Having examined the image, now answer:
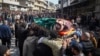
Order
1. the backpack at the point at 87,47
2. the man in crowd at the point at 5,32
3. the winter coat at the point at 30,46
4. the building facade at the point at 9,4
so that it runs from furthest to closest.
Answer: the building facade at the point at 9,4 → the man in crowd at the point at 5,32 → the winter coat at the point at 30,46 → the backpack at the point at 87,47

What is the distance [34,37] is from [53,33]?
3.20 ft

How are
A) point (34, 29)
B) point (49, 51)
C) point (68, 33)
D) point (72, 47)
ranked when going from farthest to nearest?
point (34, 29), point (68, 33), point (49, 51), point (72, 47)

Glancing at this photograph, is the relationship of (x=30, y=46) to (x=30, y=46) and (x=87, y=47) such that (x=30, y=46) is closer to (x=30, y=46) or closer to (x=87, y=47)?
(x=30, y=46)

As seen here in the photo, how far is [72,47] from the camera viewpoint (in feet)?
22.6

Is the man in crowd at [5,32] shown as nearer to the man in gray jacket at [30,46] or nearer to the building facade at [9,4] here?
Answer: the man in gray jacket at [30,46]

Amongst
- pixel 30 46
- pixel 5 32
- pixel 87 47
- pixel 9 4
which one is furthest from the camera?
pixel 9 4

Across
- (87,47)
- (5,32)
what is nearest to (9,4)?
(5,32)

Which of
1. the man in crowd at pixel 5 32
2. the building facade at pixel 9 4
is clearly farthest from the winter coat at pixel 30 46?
the building facade at pixel 9 4

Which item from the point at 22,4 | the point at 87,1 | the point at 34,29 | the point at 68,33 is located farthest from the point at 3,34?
the point at 22,4

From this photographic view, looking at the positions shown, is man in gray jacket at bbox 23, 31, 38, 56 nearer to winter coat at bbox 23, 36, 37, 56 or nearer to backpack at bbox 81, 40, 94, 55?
winter coat at bbox 23, 36, 37, 56

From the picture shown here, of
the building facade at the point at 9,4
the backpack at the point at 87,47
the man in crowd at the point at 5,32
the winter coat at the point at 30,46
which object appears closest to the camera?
the backpack at the point at 87,47

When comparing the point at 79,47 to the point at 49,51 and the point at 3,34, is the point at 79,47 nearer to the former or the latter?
the point at 49,51

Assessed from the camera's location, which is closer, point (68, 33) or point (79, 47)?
point (79, 47)

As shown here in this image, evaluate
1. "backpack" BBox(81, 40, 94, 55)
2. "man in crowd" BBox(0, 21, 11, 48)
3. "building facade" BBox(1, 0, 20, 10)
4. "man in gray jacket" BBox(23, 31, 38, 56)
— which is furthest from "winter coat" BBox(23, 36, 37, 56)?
"building facade" BBox(1, 0, 20, 10)
